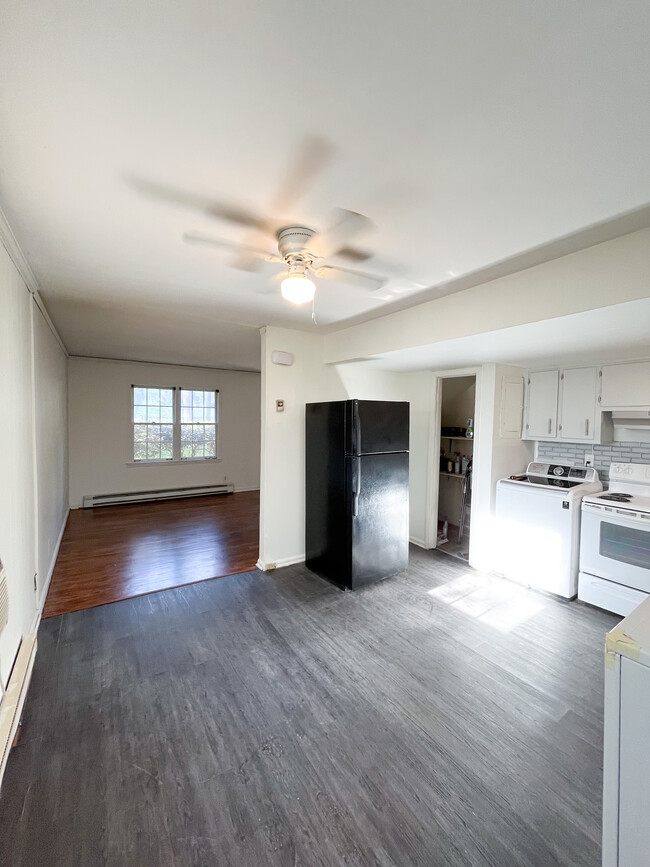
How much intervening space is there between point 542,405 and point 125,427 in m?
6.16

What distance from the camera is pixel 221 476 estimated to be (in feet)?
23.6

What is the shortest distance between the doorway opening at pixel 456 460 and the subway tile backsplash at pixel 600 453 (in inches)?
35.5

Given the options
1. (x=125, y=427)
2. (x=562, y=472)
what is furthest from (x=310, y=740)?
(x=125, y=427)

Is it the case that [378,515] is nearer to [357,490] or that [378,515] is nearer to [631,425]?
[357,490]

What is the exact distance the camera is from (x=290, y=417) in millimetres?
3797

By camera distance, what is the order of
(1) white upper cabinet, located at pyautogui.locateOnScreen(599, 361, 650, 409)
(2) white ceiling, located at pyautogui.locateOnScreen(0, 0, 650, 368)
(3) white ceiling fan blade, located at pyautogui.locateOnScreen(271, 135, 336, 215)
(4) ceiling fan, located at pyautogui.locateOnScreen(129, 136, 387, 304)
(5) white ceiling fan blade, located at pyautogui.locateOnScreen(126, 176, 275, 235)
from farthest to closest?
(1) white upper cabinet, located at pyautogui.locateOnScreen(599, 361, 650, 409), (5) white ceiling fan blade, located at pyautogui.locateOnScreen(126, 176, 275, 235), (4) ceiling fan, located at pyautogui.locateOnScreen(129, 136, 387, 304), (3) white ceiling fan blade, located at pyautogui.locateOnScreen(271, 135, 336, 215), (2) white ceiling, located at pyautogui.locateOnScreen(0, 0, 650, 368)

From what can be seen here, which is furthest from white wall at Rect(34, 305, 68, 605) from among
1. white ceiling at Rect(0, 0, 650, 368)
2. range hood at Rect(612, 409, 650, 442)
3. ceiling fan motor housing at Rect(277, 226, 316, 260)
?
range hood at Rect(612, 409, 650, 442)

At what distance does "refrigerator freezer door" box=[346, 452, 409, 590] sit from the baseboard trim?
84 cm

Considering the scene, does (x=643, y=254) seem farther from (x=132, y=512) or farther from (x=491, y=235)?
(x=132, y=512)

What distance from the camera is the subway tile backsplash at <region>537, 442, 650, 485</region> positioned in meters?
3.24

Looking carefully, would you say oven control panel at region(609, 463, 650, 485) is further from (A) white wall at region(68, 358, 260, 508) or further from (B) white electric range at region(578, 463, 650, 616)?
(A) white wall at region(68, 358, 260, 508)

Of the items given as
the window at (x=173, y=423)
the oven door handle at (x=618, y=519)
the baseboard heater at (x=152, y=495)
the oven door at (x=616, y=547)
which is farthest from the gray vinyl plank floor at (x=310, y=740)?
the window at (x=173, y=423)

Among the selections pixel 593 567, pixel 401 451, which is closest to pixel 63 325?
pixel 401 451

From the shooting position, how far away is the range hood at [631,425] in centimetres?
310
